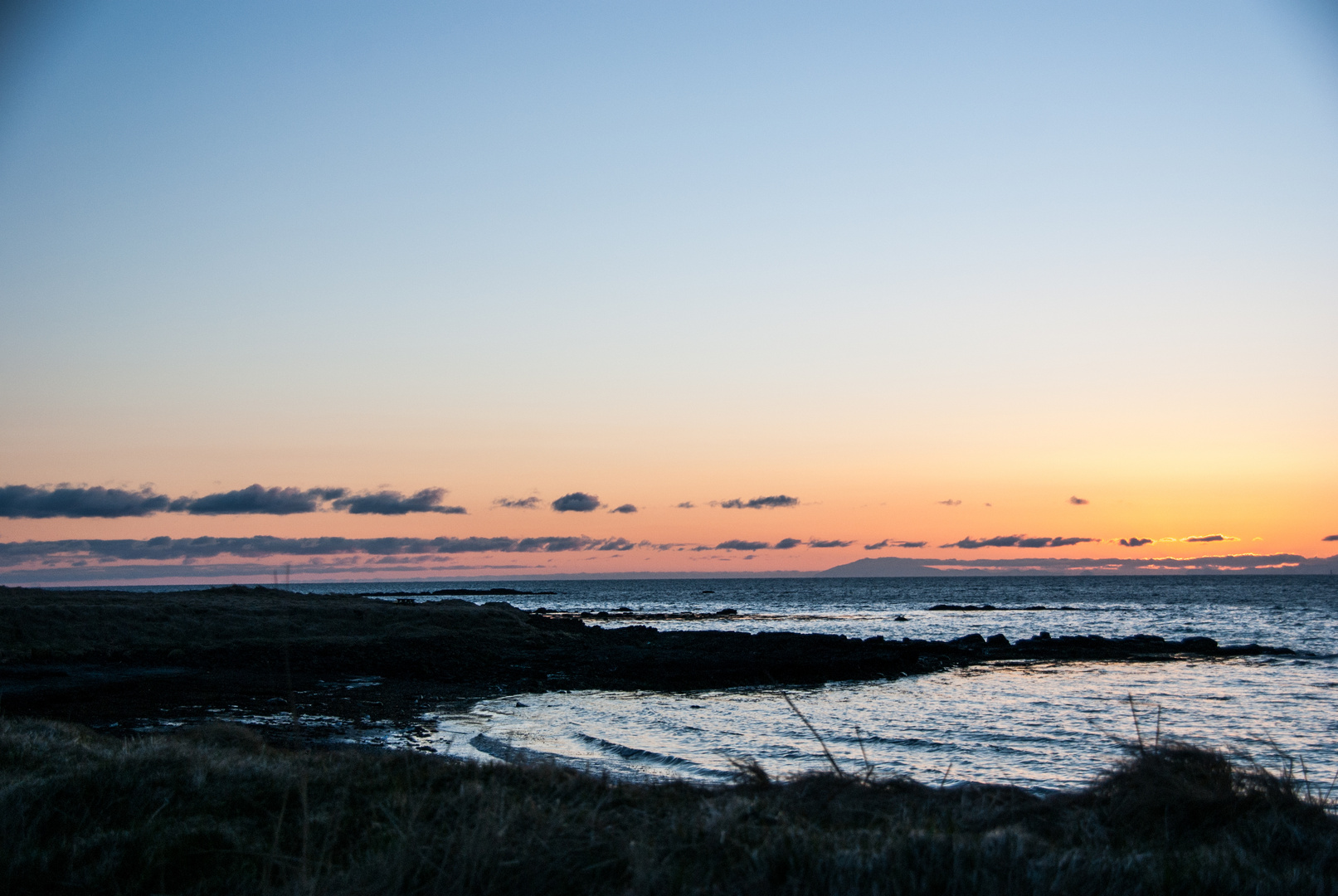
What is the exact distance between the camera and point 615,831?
5.87 metres

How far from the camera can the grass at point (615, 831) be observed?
16.5 ft

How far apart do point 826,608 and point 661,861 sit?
296 feet

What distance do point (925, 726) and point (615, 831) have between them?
14.9 m

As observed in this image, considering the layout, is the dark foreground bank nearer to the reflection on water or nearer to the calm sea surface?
the calm sea surface

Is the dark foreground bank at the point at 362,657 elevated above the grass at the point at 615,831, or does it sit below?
below

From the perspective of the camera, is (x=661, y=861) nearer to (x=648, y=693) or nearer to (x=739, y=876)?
(x=739, y=876)

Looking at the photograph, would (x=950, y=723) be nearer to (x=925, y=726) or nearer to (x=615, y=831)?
(x=925, y=726)

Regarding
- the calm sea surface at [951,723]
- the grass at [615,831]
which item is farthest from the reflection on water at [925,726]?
the grass at [615,831]

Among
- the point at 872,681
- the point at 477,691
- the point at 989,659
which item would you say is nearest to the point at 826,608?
the point at 989,659

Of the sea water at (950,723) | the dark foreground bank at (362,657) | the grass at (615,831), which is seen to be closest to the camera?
the grass at (615,831)

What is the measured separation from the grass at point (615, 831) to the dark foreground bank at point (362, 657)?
35.3 ft

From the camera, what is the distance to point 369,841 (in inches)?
238

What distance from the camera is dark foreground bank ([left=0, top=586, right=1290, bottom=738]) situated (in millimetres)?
20469

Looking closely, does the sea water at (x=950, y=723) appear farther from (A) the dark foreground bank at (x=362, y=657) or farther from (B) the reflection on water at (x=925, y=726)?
(A) the dark foreground bank at (x=362, y=657)
